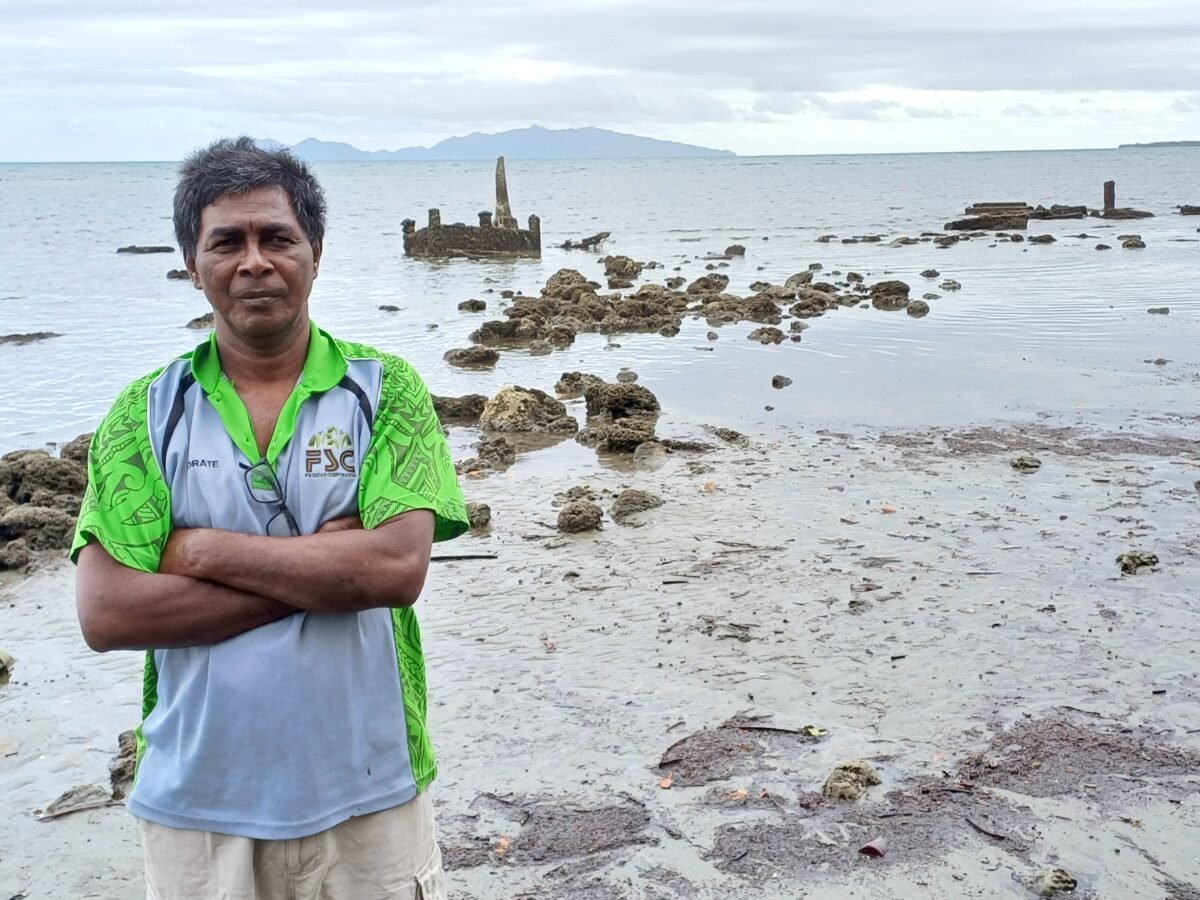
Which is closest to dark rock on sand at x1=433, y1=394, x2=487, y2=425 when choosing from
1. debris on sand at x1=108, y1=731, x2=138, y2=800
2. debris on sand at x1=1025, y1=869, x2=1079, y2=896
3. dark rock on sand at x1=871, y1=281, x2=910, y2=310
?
debris on sand at x1=108, y1=731, x2=138, y2=800

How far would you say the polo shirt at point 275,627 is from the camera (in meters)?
2.50

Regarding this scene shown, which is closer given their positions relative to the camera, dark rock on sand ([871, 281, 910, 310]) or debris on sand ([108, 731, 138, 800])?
debris on sand ([108, 731, 138, 800])

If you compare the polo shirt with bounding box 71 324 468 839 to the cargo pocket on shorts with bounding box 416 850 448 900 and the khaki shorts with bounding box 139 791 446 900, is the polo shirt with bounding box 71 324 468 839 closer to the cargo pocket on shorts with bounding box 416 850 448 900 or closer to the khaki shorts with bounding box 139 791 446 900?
the khaki shorts with bounding box 139 791 446 900

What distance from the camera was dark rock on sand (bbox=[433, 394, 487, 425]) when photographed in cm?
1245

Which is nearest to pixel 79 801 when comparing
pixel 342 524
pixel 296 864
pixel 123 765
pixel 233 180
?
pixel 123 765

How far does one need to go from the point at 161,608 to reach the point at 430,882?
30.8 inches

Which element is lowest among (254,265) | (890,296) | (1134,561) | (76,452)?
(1134,561)

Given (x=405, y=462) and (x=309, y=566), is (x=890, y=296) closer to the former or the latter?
(x=405, y=462)

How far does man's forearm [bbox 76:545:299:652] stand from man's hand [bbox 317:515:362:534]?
0.18 metres

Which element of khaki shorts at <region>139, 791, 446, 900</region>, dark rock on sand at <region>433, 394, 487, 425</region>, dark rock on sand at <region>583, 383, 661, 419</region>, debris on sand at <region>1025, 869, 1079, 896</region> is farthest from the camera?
dark rock on sand at <region>433, 394, 487, 425</region>

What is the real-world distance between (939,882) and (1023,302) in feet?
57.4

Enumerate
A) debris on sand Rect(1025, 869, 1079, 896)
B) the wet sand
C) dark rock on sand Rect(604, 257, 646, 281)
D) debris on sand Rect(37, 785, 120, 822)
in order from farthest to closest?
dark rock on sand Rect(604, 257, 646, 281), debris on sand Rect(37, 785, 120, 822), the wet sand, debris on sand Rect(1025, 869, 1079, 896)

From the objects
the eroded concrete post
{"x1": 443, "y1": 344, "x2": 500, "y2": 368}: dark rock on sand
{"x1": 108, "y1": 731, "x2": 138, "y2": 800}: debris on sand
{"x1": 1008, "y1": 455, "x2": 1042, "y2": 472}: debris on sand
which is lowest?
{"x1": 108, "y1": 731, "x2": 138, "y2": 800}: debris on sand

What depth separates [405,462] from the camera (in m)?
2.67
